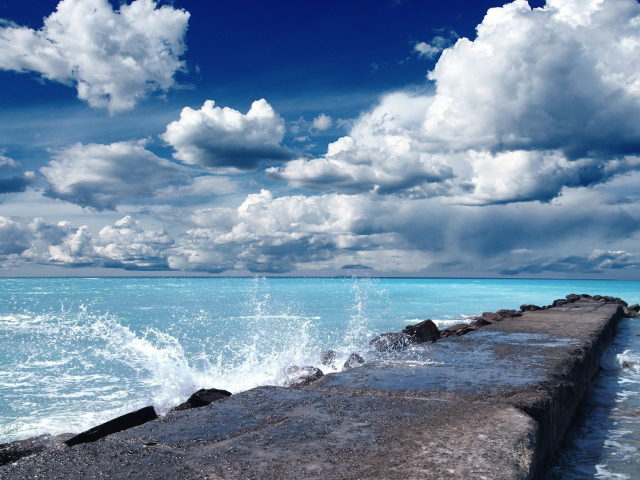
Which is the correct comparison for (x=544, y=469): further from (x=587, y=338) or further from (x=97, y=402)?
(x=97, y=402)

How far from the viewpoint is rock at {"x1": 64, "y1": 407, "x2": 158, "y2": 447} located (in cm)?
325

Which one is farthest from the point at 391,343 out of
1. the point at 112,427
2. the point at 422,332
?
the point at 112,427

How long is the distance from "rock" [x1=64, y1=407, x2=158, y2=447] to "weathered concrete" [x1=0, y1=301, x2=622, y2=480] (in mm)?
901

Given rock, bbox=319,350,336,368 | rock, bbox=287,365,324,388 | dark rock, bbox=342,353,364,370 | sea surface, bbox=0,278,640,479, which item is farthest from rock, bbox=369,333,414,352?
rock, bbox=287,365,324,388

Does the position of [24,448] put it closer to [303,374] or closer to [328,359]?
[303,374]

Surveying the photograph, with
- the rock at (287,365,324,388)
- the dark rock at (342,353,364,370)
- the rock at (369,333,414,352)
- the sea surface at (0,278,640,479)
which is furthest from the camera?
the rock at (369,333,414,352)

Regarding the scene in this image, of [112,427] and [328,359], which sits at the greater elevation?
[112,427]

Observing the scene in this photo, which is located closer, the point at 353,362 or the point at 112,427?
the point at 112,427

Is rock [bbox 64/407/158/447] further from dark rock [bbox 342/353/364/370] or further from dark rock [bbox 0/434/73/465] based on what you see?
dark rock [bbox 342/353/364/370]

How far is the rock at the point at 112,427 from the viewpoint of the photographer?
10.7ft

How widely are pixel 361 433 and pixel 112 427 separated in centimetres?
205

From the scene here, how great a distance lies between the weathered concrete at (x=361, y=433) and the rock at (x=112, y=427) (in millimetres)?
901

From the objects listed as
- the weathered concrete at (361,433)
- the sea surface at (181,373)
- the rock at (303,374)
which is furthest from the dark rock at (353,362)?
the weathered concrete at (361,433)

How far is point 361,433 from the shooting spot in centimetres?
254
